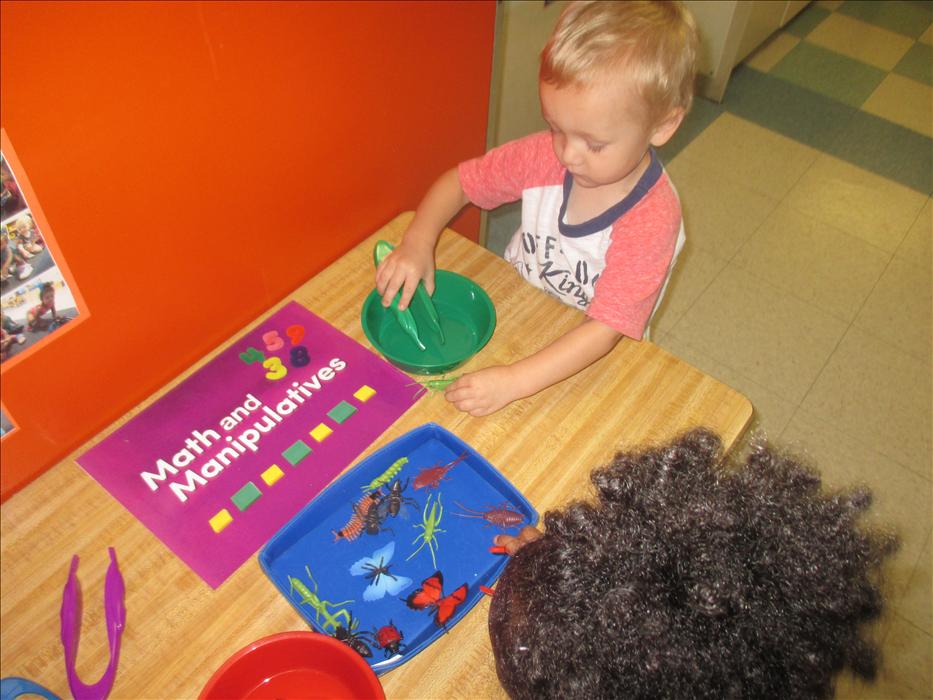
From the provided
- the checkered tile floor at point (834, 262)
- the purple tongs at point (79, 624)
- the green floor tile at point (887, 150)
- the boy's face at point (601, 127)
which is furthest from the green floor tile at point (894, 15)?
the purple tongs at point (79, 624)

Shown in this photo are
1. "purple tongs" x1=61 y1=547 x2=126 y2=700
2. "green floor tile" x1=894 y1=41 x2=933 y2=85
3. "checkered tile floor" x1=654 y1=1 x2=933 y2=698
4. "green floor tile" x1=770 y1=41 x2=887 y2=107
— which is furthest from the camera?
"green floor tile" x1=770 y1=41 x2=887 y2=107

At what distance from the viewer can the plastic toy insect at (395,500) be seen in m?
0.67

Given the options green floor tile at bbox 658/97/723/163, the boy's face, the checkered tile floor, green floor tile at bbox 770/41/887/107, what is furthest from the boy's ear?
green floor tile at bbox 770/41/887/107

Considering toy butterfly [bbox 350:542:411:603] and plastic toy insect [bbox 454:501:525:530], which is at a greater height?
plastic toy insect [bbox 454:501:525:530]

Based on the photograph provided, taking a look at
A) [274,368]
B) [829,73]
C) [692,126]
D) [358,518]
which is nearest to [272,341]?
[274,368]

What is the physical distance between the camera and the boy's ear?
698mm

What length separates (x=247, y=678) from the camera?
55 centimetres

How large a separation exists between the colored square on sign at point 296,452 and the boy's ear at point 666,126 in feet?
1.66

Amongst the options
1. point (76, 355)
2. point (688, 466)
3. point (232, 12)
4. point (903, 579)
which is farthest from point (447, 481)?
point (903, 579)

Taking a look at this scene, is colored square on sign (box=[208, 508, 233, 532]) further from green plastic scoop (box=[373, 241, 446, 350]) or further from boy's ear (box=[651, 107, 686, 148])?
boy's ear (box=[651, 107, 686, 148])

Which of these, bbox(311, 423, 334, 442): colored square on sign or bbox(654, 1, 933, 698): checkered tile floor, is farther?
bbox(654, 1, 933, 698): checkered tile floor

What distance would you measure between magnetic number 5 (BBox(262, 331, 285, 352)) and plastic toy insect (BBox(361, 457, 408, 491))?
21 cm

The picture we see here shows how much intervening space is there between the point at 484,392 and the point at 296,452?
214 millimetres

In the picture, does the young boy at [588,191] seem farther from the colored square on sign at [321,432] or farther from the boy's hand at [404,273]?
the colored square on sign at [321,432]
